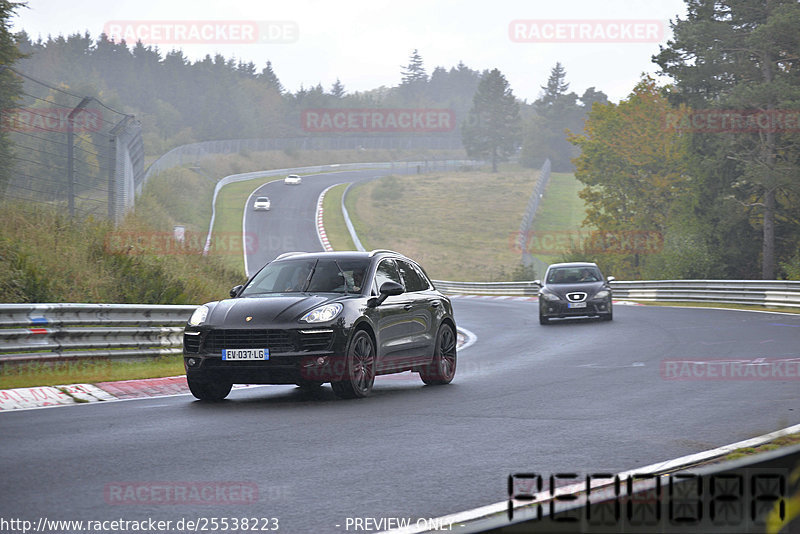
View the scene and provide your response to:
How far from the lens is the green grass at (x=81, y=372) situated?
1285 cm

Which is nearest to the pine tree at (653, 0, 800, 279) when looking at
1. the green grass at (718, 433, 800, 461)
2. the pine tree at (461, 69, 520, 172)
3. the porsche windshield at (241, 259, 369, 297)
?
the porsche windshield at (241, 259, 369, 297)

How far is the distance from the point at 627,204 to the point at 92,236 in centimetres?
4939

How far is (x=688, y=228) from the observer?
50.0m

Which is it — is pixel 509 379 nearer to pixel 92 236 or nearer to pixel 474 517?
pixel 474 517

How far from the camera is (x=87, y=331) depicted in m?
14.6

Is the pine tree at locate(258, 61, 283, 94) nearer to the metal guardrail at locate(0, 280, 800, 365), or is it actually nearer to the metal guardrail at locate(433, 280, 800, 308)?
the metal guardrail at locate(433, 280, 800, 308)

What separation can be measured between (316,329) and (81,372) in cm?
473

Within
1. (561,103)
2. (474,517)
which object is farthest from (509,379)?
(561,103)

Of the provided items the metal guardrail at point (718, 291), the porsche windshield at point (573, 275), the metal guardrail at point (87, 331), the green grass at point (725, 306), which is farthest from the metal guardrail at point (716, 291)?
the metal guardrail at point (87, 331)

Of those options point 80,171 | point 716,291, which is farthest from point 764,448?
point 716,291

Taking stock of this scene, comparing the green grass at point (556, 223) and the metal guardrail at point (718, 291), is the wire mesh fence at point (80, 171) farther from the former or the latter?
the green grass at point (556, 223)

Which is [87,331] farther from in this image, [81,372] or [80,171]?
[80,171]

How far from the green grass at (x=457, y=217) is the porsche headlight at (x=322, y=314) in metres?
50.7

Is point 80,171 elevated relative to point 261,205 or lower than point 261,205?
lower
